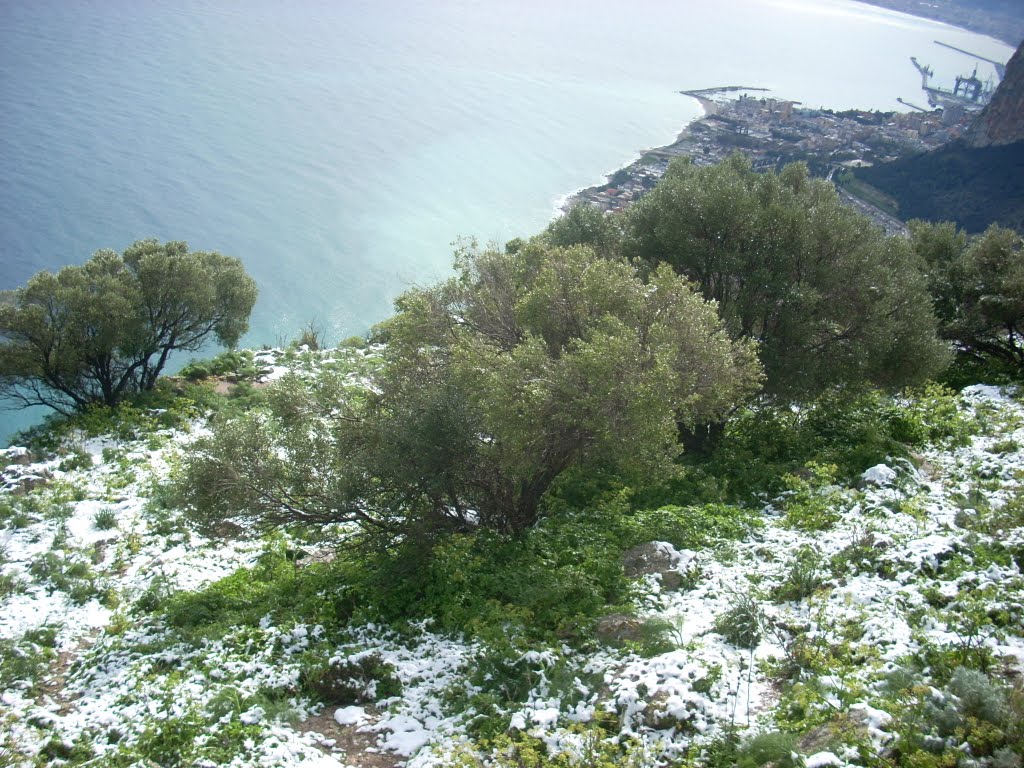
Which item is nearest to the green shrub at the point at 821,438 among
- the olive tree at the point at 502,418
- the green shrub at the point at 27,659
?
the olive tree at the point at 502,418

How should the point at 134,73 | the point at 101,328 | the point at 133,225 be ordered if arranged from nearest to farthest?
1. the point at 101,328
2. the point at 133,225
3. the point at 134,73

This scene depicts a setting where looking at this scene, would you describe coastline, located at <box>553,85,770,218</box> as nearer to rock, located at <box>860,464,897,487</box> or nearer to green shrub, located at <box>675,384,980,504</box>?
green shrub, located at <box>675,384,980,504</box>

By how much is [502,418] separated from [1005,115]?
83035mm

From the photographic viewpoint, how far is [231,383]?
2448cm

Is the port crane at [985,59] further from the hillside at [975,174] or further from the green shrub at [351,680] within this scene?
the green shrub at [351,680]

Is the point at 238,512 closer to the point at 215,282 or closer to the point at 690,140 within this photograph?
the point at 215,282

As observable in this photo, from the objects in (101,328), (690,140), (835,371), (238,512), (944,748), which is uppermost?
(690,140)

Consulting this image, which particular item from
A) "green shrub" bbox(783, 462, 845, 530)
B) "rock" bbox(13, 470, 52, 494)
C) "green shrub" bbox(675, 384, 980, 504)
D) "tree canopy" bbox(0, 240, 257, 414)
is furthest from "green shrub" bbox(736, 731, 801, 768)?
"tree canopy" bbox(0, 240, 257, 414)

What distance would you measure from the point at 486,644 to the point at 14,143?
183 ft

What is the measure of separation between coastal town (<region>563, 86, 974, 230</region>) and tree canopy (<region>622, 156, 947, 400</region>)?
127ft

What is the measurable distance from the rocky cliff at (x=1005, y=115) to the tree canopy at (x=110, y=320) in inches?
3042

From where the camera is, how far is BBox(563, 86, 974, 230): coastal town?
62.2 metres

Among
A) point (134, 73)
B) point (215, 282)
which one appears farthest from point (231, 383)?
point (134, 73)

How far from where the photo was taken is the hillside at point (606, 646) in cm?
691
